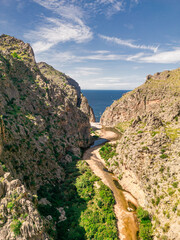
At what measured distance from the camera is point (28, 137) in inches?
1761

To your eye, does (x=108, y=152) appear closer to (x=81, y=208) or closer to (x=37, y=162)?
(x=81, y=208)

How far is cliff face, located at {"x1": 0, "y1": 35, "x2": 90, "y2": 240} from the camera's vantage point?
2314 cm

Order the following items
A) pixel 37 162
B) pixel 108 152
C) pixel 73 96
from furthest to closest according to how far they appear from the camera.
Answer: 1. pixel 73 96
2. pixel 108 152
3. pixel 37 162

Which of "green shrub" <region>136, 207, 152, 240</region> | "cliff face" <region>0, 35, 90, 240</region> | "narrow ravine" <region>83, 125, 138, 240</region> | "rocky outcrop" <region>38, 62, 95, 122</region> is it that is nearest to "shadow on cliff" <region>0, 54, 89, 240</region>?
"cliff face" <region>0, 35, 90, 240</region>

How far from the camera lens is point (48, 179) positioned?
1762 inches

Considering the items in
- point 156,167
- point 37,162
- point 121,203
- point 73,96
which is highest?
point 73,96

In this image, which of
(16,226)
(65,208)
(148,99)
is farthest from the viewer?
(148,99)

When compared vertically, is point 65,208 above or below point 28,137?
below

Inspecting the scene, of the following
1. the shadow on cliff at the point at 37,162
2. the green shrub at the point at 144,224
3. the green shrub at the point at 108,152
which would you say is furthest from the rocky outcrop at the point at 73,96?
the green shrub at the point at 144,224

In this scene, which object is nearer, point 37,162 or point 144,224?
point 144,224

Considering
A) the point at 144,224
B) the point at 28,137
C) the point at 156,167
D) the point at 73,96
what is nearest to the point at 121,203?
the point at 144,224

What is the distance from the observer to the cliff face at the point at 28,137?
911 inches

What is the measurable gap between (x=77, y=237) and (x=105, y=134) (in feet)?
270

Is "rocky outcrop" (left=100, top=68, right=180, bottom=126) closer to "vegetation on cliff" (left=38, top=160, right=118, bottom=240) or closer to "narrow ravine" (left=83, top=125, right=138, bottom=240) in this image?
"narrow ravine" (left=83, top=125, right=138, bottom=240)
